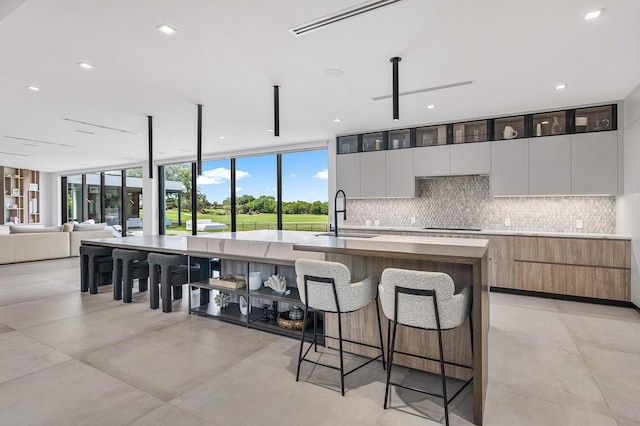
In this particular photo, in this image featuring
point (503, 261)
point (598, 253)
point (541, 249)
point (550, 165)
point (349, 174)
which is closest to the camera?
point (598, 253)

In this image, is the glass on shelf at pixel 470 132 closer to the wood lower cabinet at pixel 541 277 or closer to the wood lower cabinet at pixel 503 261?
the wood lower cabinet at pixel 503 261

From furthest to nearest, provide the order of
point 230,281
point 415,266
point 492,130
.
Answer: point 492,130 → point 230,281 → point 415,266

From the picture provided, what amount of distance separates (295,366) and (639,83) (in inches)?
188

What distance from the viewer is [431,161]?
570cm

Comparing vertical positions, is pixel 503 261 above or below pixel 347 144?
below

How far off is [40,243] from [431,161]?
28.6 feet

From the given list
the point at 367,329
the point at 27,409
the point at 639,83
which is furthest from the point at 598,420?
the point at 639,83

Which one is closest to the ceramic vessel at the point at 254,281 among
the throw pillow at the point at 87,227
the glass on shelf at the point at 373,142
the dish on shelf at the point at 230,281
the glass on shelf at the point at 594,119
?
the dish on shelf at the point at 230,281

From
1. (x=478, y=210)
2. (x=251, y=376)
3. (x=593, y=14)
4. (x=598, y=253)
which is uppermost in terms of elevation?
(x=593, y=14)

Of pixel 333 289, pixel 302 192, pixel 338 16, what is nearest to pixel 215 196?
pixel 302 192

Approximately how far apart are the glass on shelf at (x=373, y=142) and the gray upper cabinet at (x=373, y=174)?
0.31 feet

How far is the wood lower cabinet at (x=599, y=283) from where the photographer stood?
14.0 ft

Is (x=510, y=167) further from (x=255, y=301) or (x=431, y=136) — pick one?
(x=255, y=301)

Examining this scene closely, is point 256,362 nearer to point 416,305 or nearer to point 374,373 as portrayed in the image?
point 374,373
